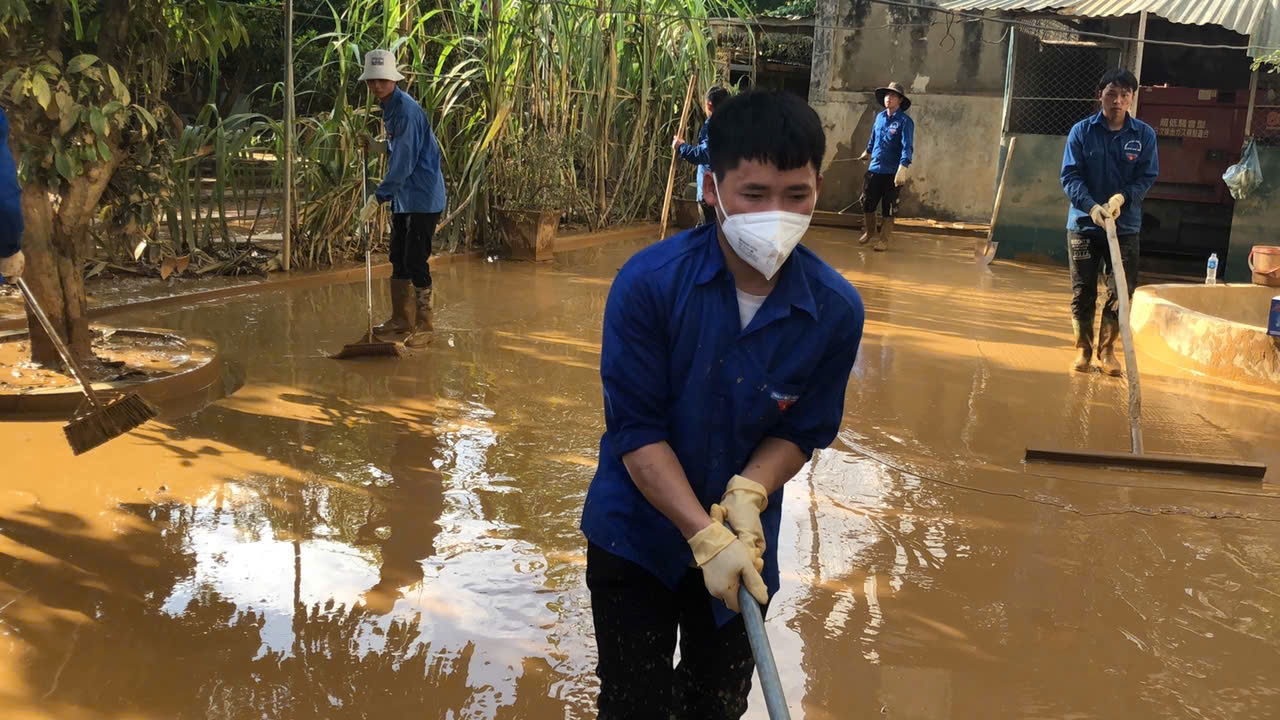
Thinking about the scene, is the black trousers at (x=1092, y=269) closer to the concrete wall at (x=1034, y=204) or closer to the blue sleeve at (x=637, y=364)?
the concrete wall at (x=1034, y=204)

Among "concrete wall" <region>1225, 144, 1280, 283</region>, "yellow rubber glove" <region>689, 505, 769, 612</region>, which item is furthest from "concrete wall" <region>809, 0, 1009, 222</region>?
"yellow rubber glove" <region>689, 505, 769, 612</region>

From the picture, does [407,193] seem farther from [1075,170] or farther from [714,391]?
[714,391]

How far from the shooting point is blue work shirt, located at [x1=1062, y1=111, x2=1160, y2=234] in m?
6.61

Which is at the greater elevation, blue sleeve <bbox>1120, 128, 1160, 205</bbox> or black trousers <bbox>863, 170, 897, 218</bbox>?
blue sleeve <bbox>1120, 128, 1160, 205</bbox>

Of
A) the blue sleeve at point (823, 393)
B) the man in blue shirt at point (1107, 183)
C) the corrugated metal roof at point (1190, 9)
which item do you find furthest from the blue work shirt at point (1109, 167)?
the blue sleeve at point (823, 393)

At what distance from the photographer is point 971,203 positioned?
1503cm

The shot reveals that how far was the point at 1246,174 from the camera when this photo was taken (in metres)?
10.1

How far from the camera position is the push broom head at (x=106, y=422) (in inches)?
165

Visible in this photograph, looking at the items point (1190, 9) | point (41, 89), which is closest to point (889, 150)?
point (1190, 9)

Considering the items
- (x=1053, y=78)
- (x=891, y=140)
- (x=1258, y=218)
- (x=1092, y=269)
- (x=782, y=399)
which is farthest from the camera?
(x=1053, y=78)

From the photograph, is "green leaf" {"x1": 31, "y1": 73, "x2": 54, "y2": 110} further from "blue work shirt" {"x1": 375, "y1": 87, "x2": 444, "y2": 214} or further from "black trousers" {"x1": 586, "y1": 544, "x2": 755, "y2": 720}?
"black trousers" {"x1": 586, "y1": 544, "x2": 755, "y2": 720}

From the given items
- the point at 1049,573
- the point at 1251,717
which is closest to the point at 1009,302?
the point at 1049,573

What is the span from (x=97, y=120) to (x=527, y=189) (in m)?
5.46

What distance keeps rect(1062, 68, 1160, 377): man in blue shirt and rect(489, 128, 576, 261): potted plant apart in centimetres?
492
